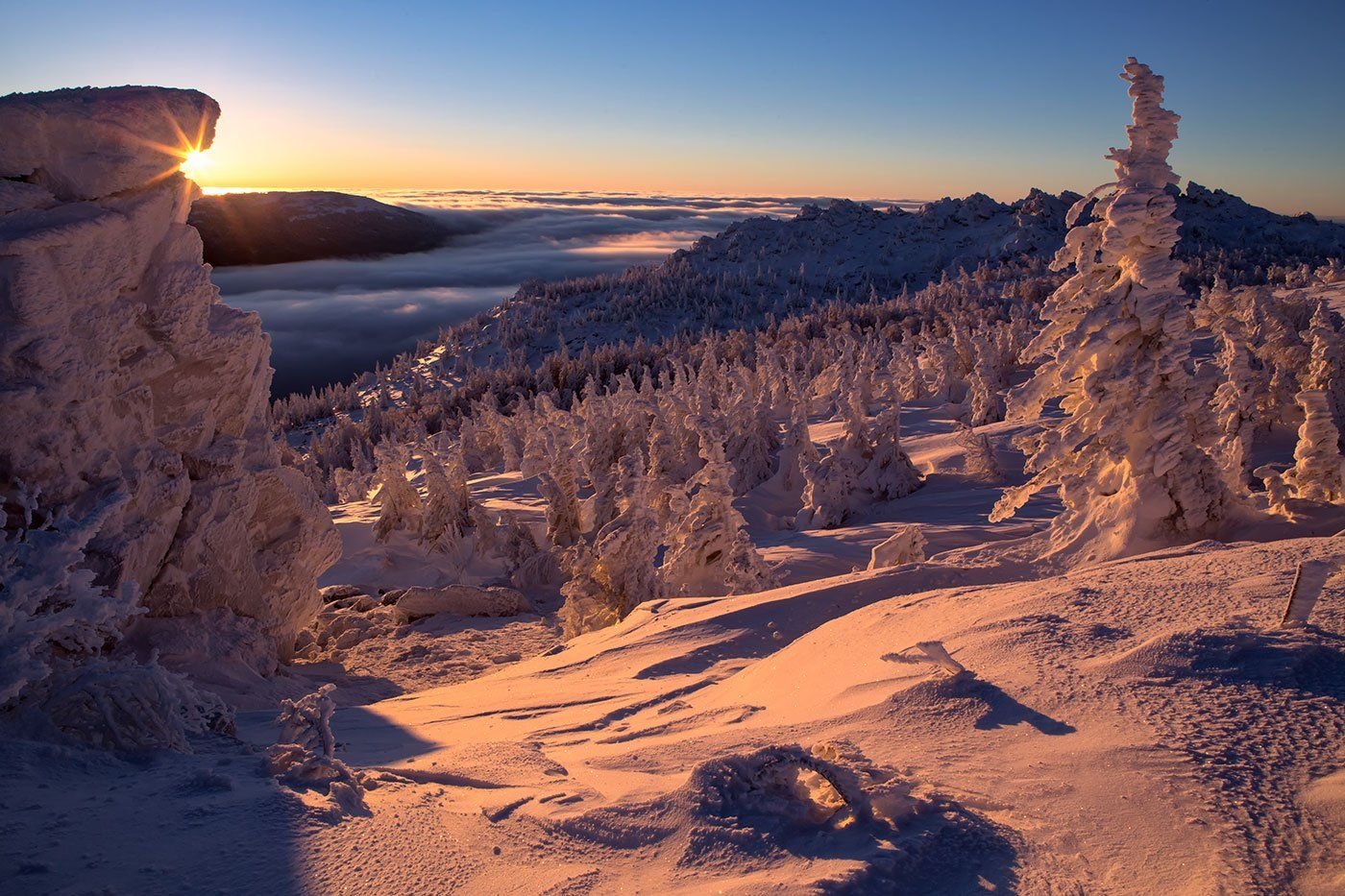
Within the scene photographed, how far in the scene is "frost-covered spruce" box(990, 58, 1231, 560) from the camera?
7898 millimetres

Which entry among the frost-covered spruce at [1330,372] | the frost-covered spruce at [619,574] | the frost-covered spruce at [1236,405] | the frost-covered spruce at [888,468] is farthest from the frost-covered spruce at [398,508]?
the frost-covered spruce at [1330,372]

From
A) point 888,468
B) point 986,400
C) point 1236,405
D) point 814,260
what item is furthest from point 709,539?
point 814,260

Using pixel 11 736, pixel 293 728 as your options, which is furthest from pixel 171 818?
pixel 11 736

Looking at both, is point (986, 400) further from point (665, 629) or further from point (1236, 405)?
point (665, 629)

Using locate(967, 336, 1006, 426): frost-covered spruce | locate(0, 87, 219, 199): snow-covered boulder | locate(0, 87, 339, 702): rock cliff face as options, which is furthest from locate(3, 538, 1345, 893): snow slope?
locate(967, 336, 1006, 426): frost-covered spruce

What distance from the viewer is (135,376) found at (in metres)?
8.25

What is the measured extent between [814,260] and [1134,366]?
110 metres

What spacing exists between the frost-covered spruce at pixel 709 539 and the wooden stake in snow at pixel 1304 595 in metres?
6.63

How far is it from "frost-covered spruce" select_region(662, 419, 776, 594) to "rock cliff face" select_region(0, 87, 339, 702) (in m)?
4.69

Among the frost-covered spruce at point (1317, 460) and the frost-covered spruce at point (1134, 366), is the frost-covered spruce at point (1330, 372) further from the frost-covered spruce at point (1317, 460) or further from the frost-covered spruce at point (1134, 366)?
the frost-covered spruce at point (1134, 366)

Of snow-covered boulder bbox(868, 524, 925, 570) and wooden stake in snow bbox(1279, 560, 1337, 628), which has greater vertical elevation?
wooden stake in snow bbox(1279, 560, 1337, 628)

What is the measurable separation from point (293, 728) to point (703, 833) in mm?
2272

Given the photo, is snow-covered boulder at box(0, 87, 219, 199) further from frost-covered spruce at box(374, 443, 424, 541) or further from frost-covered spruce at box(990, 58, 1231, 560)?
frost-covered spruce at box(374, 443, 424, 541)

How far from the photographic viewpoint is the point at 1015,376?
98.2ft
